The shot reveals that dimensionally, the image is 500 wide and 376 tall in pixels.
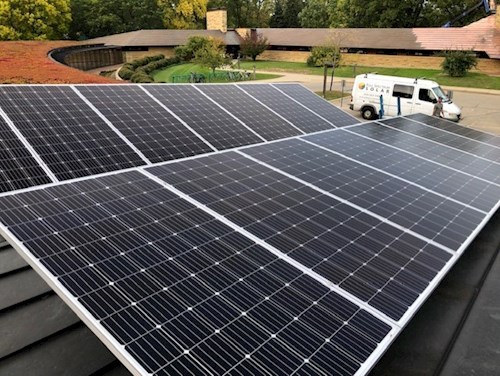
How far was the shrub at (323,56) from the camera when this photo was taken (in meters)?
52.5

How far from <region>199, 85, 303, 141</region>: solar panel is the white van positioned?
19252 mm

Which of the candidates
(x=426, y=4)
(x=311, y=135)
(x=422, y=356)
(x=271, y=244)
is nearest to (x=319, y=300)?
(x=271, y=244)

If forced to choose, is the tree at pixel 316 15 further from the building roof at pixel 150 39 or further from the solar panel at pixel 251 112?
the solar panel at pixel 251 112

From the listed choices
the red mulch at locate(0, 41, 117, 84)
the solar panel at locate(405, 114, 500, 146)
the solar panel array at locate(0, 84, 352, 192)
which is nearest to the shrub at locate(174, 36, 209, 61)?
the red mulch at locate(0, 41, 117, 84)

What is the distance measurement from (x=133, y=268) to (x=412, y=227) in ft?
18.9

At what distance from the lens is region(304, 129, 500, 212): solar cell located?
10109 mm

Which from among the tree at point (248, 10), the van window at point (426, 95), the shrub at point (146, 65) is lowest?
the shrub at point (146, 65)

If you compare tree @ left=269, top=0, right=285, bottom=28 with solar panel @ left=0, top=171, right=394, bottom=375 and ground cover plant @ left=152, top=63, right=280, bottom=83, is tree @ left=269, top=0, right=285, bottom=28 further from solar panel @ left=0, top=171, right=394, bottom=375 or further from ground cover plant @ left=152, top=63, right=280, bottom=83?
solar panel @ left=0, top=171, right=394, bottom=375

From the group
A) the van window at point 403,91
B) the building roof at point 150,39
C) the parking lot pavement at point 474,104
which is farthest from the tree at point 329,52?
the building roof at point 150,39

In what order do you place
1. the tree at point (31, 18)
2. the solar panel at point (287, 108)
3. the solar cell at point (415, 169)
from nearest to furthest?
the solar cell at point (415, 169) → the solar panel at point (287, 108) → the tree at point (31, 18)

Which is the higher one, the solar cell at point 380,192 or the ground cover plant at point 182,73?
the solar cell at point 380,192

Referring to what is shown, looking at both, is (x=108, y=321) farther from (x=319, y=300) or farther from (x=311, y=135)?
(x=311, y=135)

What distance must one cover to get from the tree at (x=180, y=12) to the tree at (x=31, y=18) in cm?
2621

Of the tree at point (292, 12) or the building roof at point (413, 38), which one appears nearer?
the building roof at point (413, 38)
